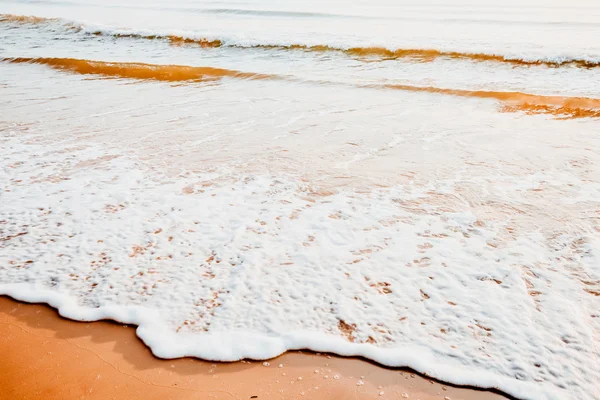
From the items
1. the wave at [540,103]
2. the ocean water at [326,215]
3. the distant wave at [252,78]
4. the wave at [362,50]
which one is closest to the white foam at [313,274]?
the ocean water at [326,215]

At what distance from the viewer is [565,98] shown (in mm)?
7211

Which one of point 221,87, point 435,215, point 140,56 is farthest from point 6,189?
point 140,56

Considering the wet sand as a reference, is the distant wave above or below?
above

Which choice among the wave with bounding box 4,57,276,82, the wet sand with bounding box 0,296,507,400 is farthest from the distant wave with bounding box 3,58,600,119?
the wet sand with bounding box 0,296,507,400

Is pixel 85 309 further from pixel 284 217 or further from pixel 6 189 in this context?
pixel 6 189

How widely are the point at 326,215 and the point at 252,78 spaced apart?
6462mm

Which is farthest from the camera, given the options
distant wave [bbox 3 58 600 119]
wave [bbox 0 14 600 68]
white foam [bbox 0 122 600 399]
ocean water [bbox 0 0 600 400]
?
wave [bbox 0 14 600 68]

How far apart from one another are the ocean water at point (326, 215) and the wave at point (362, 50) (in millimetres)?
413

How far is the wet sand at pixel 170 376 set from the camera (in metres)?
2.18

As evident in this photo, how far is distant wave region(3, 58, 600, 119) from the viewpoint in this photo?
6.80 meters

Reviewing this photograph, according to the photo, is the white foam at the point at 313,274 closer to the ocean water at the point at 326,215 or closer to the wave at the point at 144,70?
the ocean water at the point at 326,215

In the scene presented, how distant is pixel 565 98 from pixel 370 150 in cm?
408

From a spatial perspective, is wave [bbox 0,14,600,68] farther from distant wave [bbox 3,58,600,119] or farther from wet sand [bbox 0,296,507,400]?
wet sand [bbox 0,296,507,400]

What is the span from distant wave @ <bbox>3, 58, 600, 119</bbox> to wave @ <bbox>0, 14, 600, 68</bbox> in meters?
2.87
